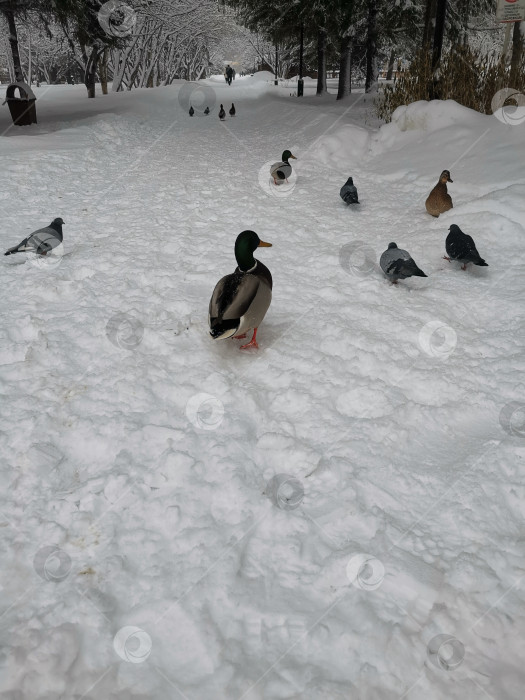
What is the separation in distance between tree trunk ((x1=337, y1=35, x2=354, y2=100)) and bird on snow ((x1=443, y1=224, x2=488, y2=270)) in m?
16.4

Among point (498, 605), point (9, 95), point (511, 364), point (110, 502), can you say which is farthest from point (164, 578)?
point (9, 95)

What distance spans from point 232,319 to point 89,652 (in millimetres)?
2090

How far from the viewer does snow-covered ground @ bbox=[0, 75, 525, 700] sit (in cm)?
174

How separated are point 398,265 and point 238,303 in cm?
210

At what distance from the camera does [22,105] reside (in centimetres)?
1230

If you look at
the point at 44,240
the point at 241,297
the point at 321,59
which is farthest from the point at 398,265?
the point at 321,59

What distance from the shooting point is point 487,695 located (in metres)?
1.61

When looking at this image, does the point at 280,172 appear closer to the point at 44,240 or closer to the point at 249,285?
the point at 44,240

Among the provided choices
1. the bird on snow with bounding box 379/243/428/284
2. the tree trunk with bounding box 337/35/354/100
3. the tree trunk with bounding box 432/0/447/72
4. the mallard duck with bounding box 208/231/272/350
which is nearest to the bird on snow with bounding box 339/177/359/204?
the bird on snow with bounding box 379/243/428/284

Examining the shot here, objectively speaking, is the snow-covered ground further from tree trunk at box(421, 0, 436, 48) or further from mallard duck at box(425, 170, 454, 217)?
tree trunk at box(421, 0, 436, 48)

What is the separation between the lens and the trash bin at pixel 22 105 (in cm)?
1205

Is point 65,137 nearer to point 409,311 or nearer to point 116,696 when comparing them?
point 409,311

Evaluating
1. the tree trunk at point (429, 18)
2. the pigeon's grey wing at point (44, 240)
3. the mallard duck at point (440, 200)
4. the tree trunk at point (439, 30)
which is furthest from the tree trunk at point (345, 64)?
the pigeon's grey wing at point (44, 240)

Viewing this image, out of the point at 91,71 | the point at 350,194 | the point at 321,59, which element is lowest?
the point at 350,194
